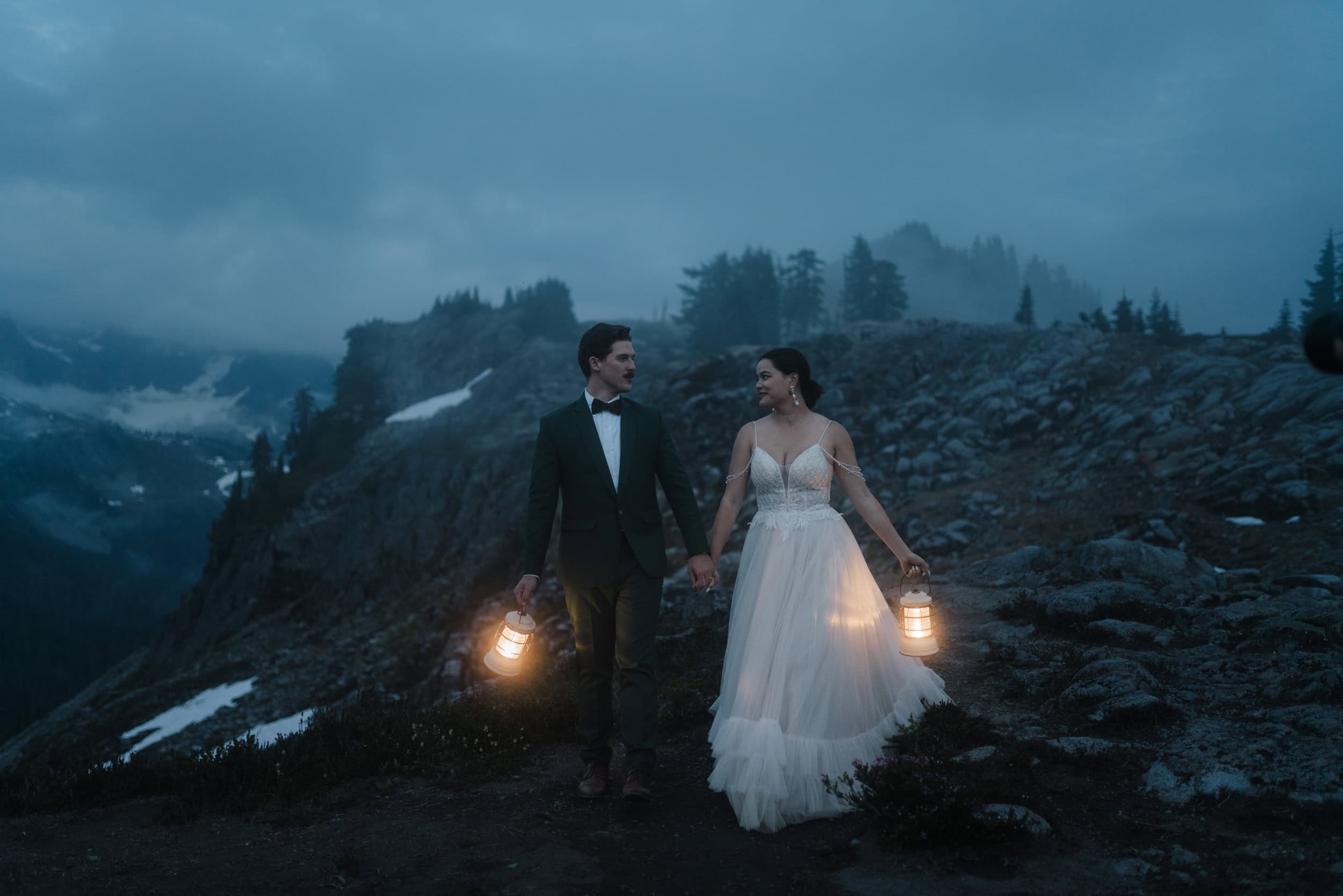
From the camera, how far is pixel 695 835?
4.84m

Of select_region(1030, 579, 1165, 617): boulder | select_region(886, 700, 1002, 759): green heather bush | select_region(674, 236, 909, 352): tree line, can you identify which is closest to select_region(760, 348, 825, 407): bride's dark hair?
select_region(886, 700, 1002, 759): green heather bush

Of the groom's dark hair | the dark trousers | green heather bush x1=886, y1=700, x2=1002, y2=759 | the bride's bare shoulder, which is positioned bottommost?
green heather bush x1=886, y1=700, x2=1002, y2=759

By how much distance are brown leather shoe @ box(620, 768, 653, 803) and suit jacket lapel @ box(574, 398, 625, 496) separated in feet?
6.21

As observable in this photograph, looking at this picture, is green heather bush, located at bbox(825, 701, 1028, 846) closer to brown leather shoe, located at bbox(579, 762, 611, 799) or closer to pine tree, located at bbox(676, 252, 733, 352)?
brown leather shoe, located at bbox(579, 762, 611, 799)

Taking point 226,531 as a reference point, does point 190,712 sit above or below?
below

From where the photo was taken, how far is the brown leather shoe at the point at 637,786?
512 centimetres

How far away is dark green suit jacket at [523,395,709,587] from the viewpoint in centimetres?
534

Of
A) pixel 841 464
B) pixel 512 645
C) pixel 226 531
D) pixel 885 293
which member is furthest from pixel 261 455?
pixel 841 464

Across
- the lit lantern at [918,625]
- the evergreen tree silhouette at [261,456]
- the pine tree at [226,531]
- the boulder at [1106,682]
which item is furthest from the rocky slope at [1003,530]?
the evergreen tree silhouette at [261,456]

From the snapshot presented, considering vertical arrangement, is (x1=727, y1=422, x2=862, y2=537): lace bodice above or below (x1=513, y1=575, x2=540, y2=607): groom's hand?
above

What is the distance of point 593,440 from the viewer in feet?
17.9

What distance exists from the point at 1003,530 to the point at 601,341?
1366cm

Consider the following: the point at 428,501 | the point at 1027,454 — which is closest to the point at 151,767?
the point at 1027,454

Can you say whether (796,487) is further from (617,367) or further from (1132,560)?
(1132,560)
